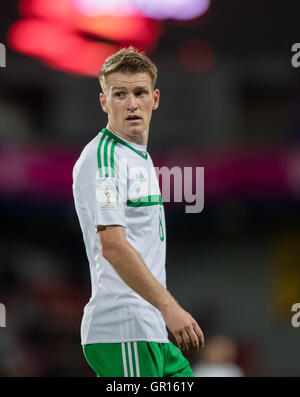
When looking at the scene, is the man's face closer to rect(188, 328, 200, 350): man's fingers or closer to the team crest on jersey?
the team crest on jersey

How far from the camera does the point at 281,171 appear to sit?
14.9 meters

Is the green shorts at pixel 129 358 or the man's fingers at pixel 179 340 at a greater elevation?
the man's fingers at pixel 179 340

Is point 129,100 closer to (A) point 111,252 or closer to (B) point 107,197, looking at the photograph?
(B) point 107,197

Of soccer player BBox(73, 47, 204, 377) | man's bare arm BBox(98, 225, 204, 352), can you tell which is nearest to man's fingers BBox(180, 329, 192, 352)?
man's bare arm BBox(98, 225, 204, 352)

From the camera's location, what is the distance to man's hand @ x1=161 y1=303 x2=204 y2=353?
2.93 metres

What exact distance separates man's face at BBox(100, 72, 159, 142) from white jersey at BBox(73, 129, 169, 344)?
0.25 ft

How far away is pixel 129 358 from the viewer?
323cm

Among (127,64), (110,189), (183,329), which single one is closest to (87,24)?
(127,64)

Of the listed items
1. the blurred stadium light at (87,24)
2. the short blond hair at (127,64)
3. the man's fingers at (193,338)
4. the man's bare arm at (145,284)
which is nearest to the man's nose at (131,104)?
the short blond hair at (127,64)

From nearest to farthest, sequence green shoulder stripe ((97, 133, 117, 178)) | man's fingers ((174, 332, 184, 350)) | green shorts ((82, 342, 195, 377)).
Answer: man's fingers ((174, 332, 184, 350)) → green shoulder stripe ((97, 133, 117, 178)) → green shorts ((82, 342, 195, 377))

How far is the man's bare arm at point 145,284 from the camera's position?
Result: 294 cm

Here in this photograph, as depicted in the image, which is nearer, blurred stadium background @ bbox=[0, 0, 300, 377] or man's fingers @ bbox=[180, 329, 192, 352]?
man's fingers @ bbox=[180, 329, 192, 352]

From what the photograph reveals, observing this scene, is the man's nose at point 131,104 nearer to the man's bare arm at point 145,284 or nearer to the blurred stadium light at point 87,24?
the man's bare arm at point 145,284

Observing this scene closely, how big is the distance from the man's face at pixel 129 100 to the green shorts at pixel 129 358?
863 millimetres
